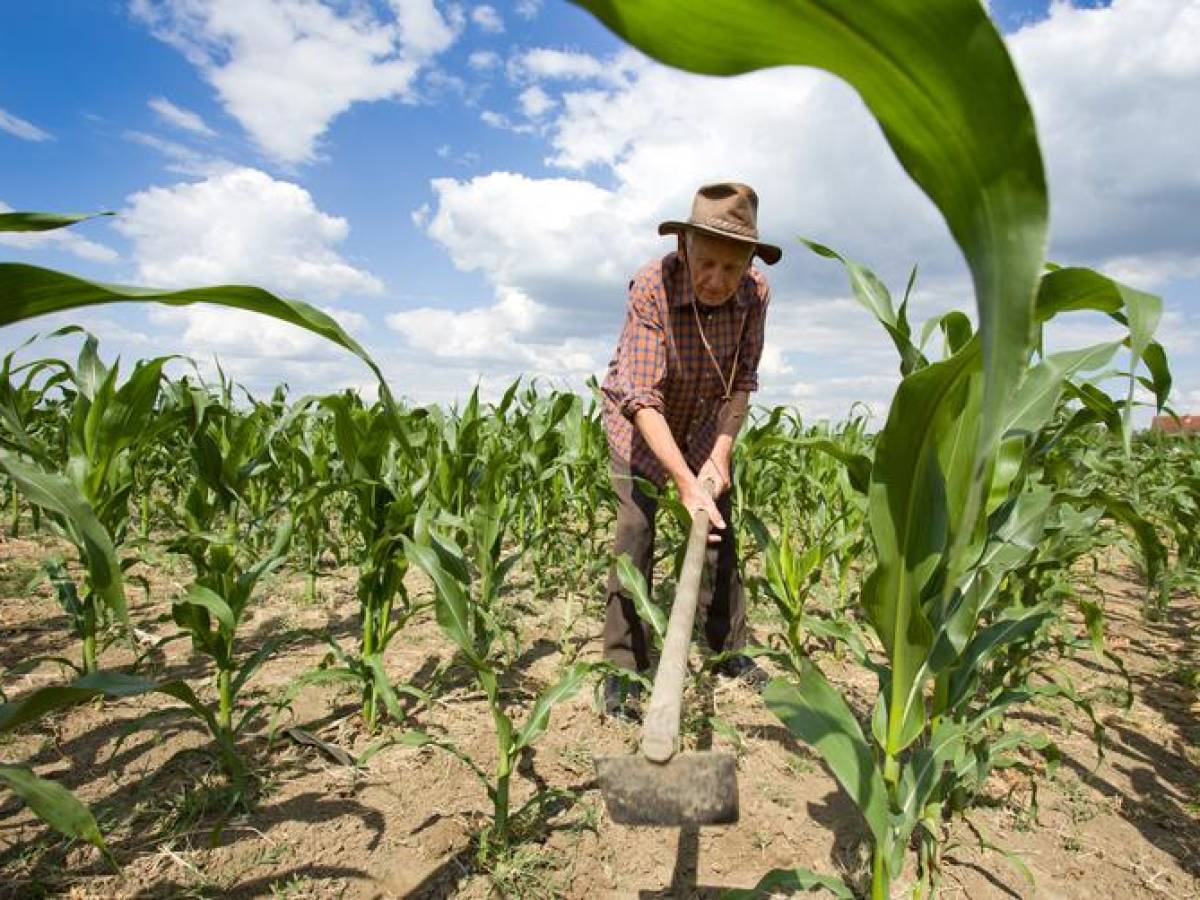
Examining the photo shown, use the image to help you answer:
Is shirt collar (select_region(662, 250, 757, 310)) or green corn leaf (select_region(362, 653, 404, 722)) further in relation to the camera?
shirt collar (select_region(662, 250, 757, 310))

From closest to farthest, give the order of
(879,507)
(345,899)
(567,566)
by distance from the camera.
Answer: (879,507), (345,899), (567,566)

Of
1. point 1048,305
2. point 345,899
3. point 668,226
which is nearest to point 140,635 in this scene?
point 345,899

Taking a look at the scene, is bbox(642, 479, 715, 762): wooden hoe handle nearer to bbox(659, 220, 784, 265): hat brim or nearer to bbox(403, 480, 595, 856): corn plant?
bbox(403, 480, 595, 856): corn plant

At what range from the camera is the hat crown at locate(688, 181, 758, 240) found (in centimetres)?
245

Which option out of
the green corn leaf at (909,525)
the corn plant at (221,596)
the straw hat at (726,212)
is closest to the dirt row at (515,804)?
the corn plant at (221,596)

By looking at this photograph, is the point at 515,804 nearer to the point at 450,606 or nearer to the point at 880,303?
the point at 450,606

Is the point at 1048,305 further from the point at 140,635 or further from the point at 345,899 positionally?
the point at 140,635

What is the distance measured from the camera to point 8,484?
19.1 feet

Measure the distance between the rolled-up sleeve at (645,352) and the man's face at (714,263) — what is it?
17 centimetres

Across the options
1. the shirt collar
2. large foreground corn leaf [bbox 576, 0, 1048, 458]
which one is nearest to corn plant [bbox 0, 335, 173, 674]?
the shirt collar

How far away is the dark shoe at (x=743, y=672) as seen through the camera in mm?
3301

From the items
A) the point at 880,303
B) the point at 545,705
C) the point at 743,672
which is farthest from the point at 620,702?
the point at 880,303

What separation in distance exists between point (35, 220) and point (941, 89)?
1108mm

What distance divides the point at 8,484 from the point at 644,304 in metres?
5.99
